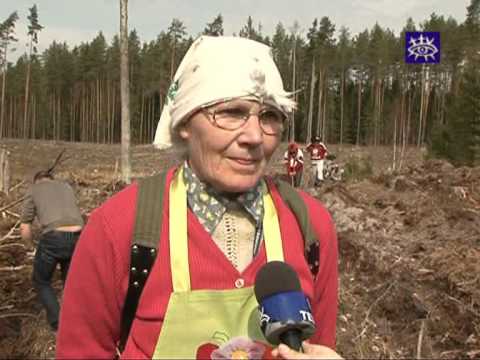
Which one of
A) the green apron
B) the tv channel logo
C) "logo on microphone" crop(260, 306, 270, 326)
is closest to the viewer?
"logo on microphone" crop(260, 306, 270, 326)

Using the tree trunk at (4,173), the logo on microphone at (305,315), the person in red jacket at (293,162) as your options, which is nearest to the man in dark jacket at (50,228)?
the logo on microphone at (305,315)

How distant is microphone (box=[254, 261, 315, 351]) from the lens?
50.1 inches

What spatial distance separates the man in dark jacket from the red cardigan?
14.3ft

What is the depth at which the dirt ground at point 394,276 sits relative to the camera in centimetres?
550

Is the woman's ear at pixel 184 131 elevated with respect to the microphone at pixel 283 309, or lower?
elevated

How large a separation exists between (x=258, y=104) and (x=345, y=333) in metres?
4.62

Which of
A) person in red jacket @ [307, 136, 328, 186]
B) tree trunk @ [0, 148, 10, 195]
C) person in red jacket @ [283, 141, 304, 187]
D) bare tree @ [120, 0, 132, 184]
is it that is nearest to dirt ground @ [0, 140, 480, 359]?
tree trunk @ [0, 148, 10, 195]

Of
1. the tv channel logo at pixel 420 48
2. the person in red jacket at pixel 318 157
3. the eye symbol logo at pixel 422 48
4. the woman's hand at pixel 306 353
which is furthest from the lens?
the person in red jacket at pixel 318 157

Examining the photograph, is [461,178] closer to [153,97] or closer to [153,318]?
[153,318]

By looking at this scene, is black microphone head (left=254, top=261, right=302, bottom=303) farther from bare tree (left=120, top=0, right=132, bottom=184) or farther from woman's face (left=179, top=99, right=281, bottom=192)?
bare tree (left=120, top=0, right=132, bottom=184)

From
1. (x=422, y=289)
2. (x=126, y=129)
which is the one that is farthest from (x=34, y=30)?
(x=422, y=289)

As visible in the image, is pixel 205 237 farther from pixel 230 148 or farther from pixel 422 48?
pixel 422 48

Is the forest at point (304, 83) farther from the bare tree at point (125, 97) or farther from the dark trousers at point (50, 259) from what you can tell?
the dark trousers at point (50, 259)

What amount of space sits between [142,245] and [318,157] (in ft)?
48.3
